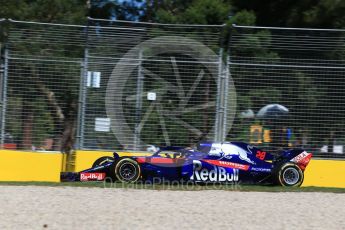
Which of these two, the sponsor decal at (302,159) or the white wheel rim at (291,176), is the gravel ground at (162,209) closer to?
the white wheel rim at (291,176)

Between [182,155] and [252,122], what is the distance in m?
2.03

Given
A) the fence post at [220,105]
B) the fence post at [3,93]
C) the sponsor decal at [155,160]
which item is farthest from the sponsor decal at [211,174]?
the fence post at [3,93]

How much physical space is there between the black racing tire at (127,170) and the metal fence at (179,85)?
152cm

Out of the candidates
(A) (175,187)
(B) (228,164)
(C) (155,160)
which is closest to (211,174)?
(B) (228,164)

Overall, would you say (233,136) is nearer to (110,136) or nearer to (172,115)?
(172,115)

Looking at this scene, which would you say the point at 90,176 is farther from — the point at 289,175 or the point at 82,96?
Answer: the point at 289,175

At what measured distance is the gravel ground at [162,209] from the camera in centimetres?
697

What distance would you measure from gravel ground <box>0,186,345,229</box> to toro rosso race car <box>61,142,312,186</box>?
3.63 feet

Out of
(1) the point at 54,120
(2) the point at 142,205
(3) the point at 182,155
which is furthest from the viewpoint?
(1) the point at 54,120

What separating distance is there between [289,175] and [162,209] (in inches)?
174

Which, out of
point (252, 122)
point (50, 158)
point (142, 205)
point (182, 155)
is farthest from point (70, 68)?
point (142, 205)

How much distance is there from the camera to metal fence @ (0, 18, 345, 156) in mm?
12484

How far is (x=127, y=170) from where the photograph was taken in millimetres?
11195

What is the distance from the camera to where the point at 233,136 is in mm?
12617
